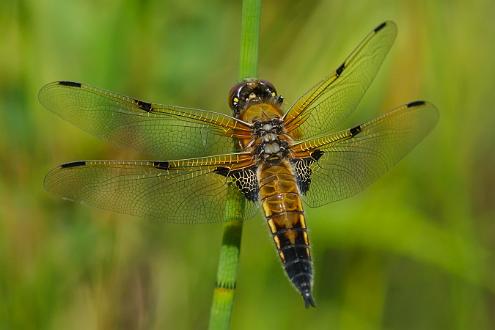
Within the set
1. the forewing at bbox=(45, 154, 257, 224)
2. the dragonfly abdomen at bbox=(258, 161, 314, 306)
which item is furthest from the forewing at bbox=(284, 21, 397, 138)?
the forewing at bbox=(45, 154, 257, 224)

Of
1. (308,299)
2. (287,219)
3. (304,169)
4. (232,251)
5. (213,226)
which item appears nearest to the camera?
(232,251)

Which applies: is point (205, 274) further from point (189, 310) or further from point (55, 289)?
point (55, 289)

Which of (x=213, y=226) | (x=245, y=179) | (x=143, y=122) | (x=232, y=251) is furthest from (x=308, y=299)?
(x=213, y=226)

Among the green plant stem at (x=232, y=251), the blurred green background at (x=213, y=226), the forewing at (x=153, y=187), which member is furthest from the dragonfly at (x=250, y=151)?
the blurred green background at (x=213, y=226)

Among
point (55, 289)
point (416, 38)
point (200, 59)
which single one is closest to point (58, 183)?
point (55, 289)

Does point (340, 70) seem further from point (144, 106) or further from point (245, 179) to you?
point (144, 106)
